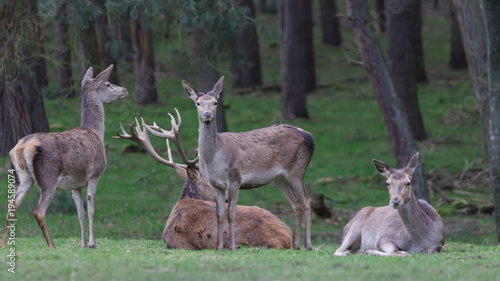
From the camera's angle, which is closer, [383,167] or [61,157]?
[61,157]

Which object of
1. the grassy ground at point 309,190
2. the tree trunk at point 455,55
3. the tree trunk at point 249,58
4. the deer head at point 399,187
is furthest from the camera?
the tree trunk at point 455,55

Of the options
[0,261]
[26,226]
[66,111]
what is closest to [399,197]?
[0,261]

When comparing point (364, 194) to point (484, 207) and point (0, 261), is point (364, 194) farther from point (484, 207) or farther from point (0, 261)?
point (0, 261)

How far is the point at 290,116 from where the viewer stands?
25422 mm

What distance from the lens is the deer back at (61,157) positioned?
31.9 ft

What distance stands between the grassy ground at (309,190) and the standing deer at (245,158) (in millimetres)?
744

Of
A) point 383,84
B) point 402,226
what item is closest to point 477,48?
point 383,84

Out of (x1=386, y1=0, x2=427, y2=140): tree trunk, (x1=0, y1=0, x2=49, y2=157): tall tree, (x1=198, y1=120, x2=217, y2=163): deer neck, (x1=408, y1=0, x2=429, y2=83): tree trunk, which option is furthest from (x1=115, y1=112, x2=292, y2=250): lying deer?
(x1=408, y1=0, x2=429, y2=83): tree trunk

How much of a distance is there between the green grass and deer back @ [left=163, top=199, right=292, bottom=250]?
4.27 feet

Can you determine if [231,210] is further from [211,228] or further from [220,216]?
[211,228]

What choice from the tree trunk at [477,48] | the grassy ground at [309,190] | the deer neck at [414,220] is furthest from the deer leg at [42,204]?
the tree trunk at [477,48]

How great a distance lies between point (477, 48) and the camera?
16984 millimetres

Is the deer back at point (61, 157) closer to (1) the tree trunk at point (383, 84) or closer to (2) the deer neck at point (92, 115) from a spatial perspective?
(2) the deer neck at point (92, 115)

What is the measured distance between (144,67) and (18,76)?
9972 mm
